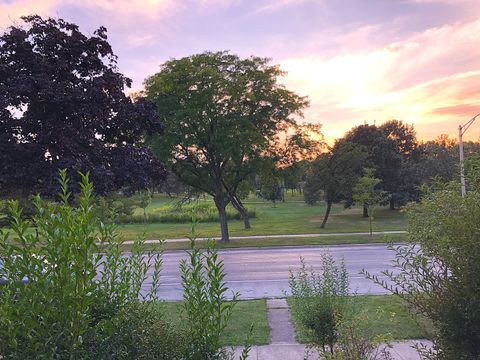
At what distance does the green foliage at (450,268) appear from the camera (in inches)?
123

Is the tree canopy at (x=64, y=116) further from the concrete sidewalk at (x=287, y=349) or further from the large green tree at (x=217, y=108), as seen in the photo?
the large green tree at (x=217, y=108)

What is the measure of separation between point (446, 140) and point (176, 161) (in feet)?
171

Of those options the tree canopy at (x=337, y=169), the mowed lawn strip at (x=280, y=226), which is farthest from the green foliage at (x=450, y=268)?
the tree canopy at (x=337, y=169)

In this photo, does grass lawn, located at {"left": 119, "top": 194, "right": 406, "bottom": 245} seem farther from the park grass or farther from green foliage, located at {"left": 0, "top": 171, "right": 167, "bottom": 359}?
green foliage, located at {"left": 0, "top": 171, "right": 167, "bottom": 359}

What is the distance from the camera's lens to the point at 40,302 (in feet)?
5.87

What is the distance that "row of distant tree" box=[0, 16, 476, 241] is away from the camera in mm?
6445

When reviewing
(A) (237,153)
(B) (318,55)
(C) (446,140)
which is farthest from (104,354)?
(C) (446,140)

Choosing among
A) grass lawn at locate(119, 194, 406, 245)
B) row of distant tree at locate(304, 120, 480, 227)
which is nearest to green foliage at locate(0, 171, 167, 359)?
row of distant tree at locate(304, 120, 480, 227)

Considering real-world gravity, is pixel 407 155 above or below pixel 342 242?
above

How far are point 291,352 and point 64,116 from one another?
17.4 feet

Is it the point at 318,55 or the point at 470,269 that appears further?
the point at 318,55

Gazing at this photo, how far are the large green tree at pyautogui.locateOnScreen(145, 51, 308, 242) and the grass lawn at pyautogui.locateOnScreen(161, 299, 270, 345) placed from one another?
12168mm

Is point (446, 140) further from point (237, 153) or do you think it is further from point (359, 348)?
point (359, 348)

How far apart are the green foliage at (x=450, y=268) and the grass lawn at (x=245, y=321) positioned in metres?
3.02
